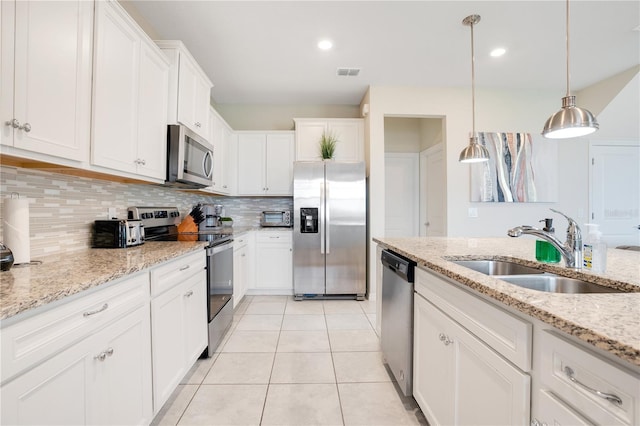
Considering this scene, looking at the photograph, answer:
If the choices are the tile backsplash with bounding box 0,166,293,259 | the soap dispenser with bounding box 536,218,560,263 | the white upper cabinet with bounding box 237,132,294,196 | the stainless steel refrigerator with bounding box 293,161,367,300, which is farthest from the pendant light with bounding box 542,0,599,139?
the white upper cabinet with bounding box 237,132,294,196

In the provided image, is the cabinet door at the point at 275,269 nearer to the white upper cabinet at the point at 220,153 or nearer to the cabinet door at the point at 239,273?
the cabinet door at the point at 239,273

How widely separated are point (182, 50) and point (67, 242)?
1635mm

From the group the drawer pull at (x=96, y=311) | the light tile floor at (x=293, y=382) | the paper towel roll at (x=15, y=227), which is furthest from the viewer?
the light tile floor at (x=293, y=382)

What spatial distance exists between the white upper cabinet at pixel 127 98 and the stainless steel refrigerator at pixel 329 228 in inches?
67.3

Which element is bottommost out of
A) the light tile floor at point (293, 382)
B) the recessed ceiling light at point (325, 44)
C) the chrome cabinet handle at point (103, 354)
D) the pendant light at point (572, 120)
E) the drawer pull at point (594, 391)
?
the light tile floor at point (293, 382)

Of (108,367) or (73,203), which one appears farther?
(73,203)

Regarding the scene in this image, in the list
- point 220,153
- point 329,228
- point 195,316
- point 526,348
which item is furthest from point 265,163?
point 526,348

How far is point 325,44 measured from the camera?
2.61 m

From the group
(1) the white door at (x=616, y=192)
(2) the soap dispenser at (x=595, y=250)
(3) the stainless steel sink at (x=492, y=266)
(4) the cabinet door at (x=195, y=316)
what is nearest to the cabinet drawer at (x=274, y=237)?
(4) the cabinet door at (x=195, y=316)

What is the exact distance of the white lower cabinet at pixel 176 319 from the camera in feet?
4.55

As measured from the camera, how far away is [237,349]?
2.20m

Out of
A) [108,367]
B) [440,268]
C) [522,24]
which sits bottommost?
[108,367]

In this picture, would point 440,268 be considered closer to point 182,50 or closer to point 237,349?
point 237,349

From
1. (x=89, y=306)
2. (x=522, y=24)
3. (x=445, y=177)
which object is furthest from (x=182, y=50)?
(x=445, y=177)
